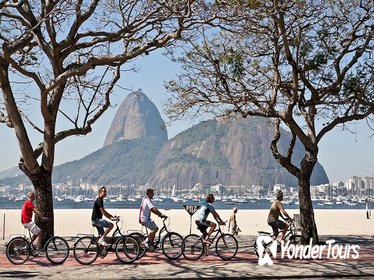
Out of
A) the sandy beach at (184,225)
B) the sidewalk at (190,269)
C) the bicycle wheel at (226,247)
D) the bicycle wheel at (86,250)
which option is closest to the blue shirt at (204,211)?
the bicycle wheel at (226,247)

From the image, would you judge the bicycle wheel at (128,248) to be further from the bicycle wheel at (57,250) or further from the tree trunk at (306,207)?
the tree trunk at (306,207)

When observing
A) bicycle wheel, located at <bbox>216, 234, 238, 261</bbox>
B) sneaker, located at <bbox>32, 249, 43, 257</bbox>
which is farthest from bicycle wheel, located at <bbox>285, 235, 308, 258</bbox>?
sneaker, located at <bbox>32, 249, 43, 257</bbox>

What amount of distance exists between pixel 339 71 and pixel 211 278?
8.82 m

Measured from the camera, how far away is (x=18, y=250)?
46.3ft

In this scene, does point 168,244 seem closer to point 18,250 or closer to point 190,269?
point 190,269

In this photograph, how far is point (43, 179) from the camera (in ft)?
56.5

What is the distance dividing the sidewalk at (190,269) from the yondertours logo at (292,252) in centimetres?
29

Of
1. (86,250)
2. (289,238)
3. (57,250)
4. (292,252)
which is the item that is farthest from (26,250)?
(289,238)

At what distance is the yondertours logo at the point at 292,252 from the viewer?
15234 millimetres

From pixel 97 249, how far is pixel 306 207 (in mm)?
7212

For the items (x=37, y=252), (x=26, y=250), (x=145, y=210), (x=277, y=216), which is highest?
(x=145, y=210)

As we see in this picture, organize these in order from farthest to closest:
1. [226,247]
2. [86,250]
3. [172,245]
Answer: [172,245], [226,247], [86,250]

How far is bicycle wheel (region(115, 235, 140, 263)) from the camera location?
Answer: 14102 mm

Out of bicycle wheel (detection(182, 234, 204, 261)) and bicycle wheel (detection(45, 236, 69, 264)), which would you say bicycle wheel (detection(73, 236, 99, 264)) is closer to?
bicycle wheel (detection(45, 236, 69, 264))
